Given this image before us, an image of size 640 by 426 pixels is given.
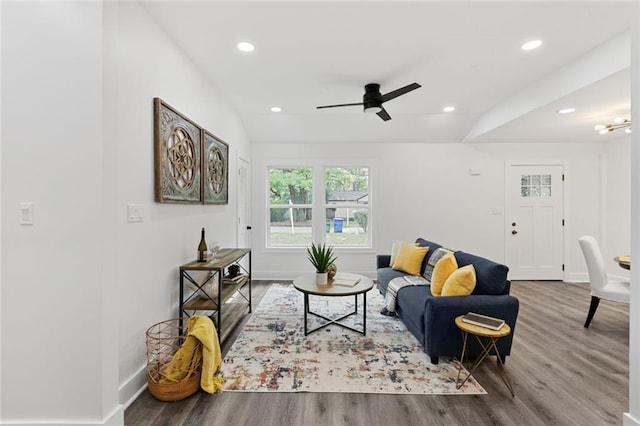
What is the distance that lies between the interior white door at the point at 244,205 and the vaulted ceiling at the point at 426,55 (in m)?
1.02

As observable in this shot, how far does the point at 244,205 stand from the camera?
191 inches

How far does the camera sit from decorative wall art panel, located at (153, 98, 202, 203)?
2188 millimetres

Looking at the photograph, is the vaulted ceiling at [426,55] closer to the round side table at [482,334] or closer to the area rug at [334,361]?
the round side table at [482,334]

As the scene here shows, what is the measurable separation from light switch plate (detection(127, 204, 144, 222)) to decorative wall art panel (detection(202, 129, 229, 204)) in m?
1.00

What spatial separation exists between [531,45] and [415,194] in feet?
9.63

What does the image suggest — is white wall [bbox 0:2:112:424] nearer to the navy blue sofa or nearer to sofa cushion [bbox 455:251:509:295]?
the navy blue sofa

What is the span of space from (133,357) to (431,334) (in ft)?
7.12

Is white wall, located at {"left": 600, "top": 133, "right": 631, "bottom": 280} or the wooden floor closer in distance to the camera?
the wooden floor

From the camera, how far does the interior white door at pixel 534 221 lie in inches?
198

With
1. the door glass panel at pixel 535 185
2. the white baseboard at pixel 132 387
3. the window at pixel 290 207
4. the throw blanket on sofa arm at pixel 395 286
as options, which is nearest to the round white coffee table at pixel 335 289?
the throw blanket on sofa arm at pixel 395 286

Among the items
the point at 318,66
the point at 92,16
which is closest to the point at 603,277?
the point at 318,66

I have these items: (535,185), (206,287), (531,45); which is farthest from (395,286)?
(535,185)

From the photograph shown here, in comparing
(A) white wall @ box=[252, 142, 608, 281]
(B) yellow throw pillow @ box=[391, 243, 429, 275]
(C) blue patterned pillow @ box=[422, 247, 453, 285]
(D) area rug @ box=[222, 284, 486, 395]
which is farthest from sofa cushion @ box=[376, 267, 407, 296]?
(A) white wall @ box=[252, 142, 608, 281]

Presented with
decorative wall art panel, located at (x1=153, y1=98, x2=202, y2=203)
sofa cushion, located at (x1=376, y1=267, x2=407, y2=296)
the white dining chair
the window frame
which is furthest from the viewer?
the window frame
